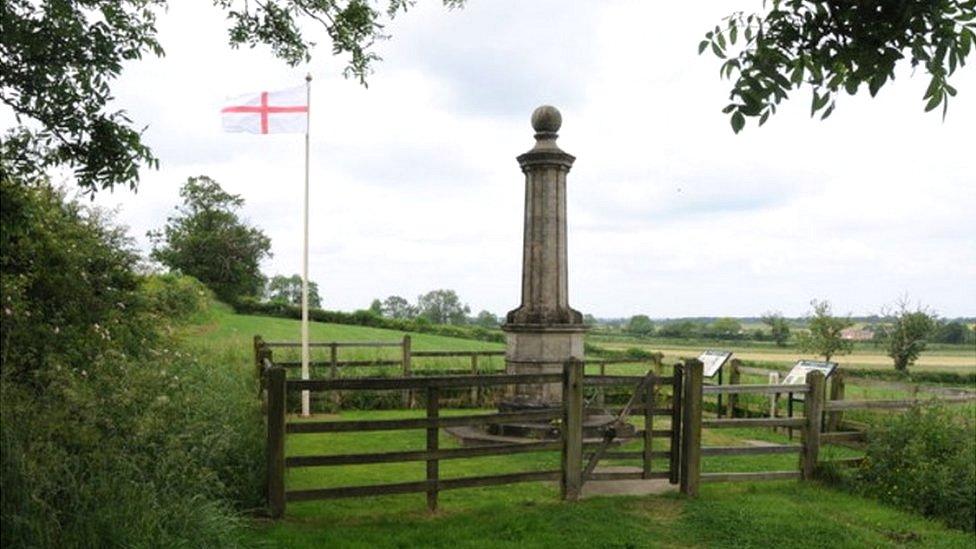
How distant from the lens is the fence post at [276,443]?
255 inches

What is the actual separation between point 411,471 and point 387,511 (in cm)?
217

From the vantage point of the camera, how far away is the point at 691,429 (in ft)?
26.4

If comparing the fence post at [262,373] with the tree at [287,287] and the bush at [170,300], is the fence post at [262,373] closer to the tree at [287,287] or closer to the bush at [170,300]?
the bush at [170,300]

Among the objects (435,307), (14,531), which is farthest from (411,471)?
(435,307)

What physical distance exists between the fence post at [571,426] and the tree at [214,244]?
43.4 m

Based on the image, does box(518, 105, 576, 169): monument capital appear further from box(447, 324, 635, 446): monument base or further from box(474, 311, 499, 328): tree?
box(474, 311, 499, 328): tree

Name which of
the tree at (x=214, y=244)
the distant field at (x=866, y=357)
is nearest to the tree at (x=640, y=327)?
the distant field at (x=866, y=357)

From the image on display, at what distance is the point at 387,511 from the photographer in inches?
285

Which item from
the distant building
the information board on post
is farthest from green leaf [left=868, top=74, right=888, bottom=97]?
the distant building

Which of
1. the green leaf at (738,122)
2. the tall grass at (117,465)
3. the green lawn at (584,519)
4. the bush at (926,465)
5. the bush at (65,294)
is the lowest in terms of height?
the green lawn at (584,519)

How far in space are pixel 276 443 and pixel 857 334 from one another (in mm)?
26819

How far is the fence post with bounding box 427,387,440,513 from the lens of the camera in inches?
274

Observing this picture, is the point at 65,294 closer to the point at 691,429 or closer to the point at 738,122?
the point at 691,429

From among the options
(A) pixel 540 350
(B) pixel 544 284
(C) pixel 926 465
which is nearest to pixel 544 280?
(B) pixel 544 284
